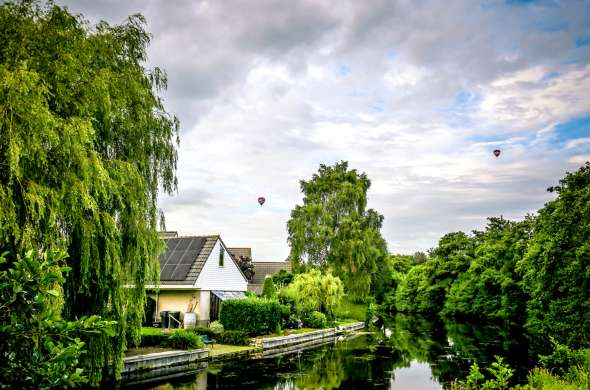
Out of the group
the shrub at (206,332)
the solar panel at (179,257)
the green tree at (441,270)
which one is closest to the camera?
the shrub at (206,332)

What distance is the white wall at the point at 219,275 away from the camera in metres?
26.5

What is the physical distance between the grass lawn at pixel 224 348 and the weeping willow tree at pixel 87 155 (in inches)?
261

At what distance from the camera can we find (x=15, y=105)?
329 inches

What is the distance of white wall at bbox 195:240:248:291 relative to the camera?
86.9 feet

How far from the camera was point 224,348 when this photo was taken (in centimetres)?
2053

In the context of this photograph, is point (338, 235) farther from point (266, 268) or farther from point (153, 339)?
point (153, 339)

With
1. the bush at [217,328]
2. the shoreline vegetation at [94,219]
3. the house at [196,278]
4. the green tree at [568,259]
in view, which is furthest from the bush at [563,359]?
the house at [196,278]

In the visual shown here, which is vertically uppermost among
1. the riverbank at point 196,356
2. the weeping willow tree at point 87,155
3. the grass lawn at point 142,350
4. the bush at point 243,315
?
the weeping willow tree at point 87,155

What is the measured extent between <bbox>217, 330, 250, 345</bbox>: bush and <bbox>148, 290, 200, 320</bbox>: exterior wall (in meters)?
3.94

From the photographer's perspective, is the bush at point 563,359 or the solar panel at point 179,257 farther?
the solar panel at point 179,257

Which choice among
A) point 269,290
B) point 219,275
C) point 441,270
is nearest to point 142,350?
point 219,275

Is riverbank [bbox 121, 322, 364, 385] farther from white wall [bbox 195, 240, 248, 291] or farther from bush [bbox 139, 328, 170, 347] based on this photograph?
white wall [bbox 195, 240, 248, 291]

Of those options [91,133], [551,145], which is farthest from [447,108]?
[91,133]

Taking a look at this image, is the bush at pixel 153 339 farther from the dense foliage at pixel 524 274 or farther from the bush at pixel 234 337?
the dense foliage at pixel 524 274
